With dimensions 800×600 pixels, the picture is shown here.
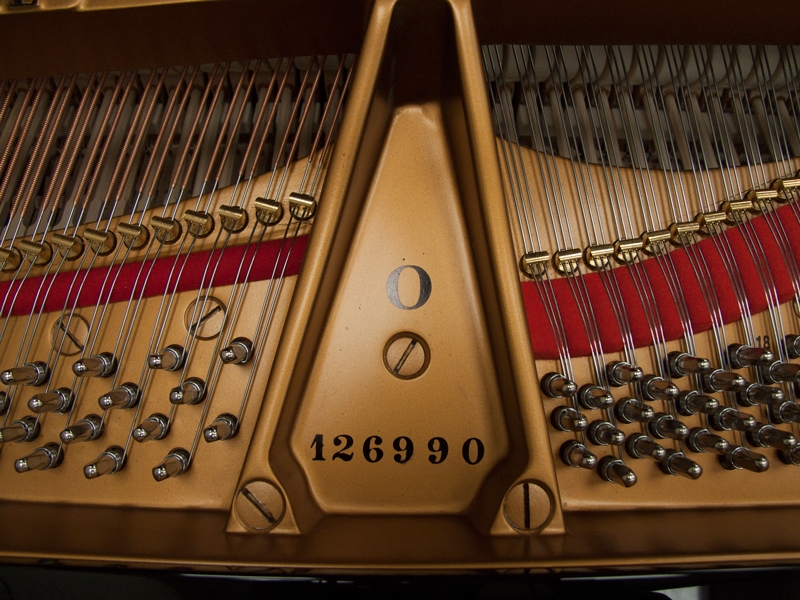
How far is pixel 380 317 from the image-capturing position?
47.9 inches

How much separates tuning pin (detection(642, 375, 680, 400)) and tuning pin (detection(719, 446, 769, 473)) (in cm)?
18

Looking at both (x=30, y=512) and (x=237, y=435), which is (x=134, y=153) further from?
(x=30, y=512)

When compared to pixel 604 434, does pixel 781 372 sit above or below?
above

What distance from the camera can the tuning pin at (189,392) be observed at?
1.16 meters

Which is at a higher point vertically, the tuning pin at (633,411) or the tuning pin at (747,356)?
the tuning pin at (747,356)

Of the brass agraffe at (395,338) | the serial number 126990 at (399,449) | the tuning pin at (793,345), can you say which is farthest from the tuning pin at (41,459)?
the tuning pin at (793,345)

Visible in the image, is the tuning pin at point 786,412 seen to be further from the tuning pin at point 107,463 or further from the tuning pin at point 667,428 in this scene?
the tuning pin at point 107,463

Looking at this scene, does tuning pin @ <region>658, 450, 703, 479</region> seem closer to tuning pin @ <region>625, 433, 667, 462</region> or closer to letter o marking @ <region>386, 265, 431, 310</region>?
tuning pin @ <region>625, 433, 667, 462</region>

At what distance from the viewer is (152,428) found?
118 cm

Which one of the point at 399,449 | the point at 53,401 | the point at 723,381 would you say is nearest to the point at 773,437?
the point at 723,381

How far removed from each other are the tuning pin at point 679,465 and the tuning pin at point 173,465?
3.48 feet

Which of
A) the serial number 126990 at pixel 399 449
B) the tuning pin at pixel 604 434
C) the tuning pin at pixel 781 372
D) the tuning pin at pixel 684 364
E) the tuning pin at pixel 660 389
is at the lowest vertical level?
the serial number 126990 at pixel 399 449

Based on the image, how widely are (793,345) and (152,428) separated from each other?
1.50m

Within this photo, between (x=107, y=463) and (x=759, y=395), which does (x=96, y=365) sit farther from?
(x=759, y=395)
